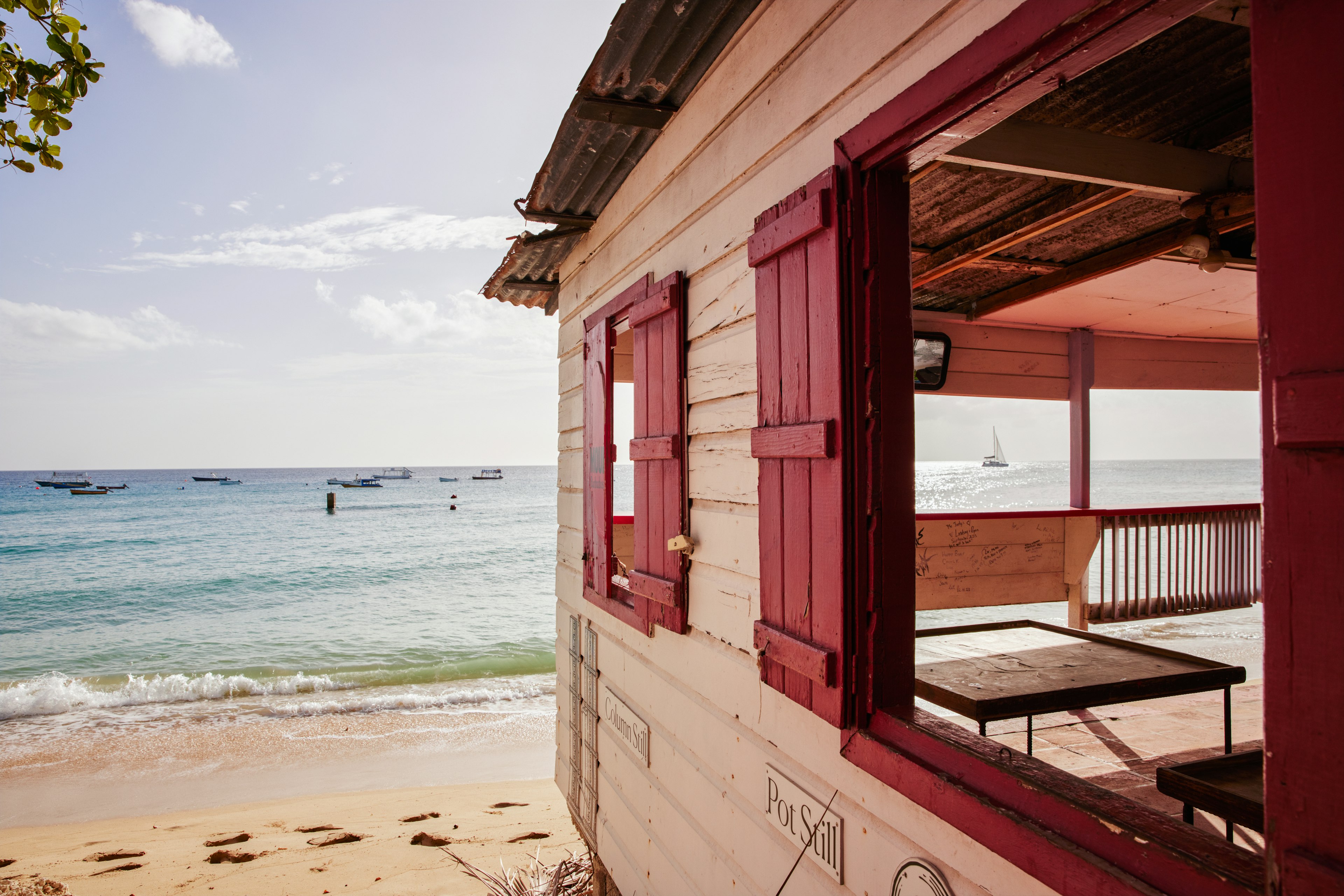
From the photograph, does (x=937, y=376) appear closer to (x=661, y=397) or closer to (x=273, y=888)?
(x=661, y=397)

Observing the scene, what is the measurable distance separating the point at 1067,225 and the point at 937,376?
1861 mm

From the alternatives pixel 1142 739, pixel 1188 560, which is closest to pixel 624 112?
pixel 1142 739

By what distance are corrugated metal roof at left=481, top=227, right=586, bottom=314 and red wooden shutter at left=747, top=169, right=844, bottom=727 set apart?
2323 millimetres

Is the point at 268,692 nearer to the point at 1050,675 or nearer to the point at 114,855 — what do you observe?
the point at 114,855

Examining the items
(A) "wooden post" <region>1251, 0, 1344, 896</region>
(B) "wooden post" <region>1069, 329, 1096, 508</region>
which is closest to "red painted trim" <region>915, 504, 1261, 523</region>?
(B) "wooden post" <region>1069, 329, 1096, 508</region>

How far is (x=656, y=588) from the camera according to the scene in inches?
108

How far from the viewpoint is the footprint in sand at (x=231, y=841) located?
5.76 metres

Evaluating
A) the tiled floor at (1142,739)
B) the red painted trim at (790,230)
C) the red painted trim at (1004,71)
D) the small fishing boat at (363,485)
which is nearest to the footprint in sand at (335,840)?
the tiled floor at (1142,739)

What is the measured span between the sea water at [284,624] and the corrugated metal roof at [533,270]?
628cm

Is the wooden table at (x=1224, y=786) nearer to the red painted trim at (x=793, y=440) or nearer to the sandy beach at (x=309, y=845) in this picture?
the red painted trim at (x=793, y=440)

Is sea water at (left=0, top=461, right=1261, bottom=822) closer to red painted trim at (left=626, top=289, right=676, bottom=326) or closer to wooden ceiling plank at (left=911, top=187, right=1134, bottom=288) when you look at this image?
wooden ceiling plank at (left=911, top=187, right=1134, bottom=288)

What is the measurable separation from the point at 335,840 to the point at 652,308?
548cm

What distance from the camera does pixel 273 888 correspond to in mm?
4801

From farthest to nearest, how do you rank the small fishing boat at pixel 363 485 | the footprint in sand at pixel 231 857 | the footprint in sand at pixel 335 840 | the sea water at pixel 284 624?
the small fishing boat at pixel 363 485 → the sea water at pixel 284 624 → the footprint in sand at pixel 335 840 → the footprint in sand at pixel 231 857
